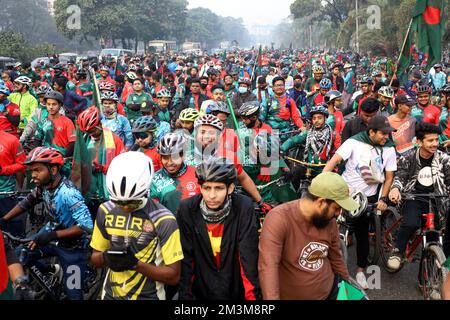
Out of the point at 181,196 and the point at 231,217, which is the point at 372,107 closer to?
the point at 181,196

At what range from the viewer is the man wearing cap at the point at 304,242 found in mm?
3012

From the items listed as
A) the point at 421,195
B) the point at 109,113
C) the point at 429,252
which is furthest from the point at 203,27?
the point at 429,252

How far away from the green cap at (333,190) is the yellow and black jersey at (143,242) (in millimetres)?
893

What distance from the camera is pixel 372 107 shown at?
19.6ft

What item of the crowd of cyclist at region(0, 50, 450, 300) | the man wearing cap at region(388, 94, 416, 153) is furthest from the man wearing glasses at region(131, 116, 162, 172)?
the man wearing cap at region(388, 94, 416, 153)

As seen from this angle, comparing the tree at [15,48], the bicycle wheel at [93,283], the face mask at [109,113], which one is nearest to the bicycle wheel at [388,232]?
the bicycle wheel at [93,283]

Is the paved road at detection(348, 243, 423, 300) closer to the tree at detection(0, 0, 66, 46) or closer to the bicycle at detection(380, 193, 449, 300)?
the bicycle at detection(380, 193, 449, 300)

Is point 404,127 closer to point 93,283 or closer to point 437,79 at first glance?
point 93,283

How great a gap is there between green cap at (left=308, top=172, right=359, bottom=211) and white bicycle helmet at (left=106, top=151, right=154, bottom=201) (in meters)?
1.03

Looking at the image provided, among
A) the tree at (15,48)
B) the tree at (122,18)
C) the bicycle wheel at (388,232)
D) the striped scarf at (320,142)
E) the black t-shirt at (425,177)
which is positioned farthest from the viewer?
the tree at (122,18)

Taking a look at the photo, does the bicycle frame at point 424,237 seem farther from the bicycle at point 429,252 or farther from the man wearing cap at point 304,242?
the man wearing cap at point 304,242

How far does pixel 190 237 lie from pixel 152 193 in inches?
42.3

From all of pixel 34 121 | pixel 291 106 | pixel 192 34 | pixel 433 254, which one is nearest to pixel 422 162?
pixel 433 254

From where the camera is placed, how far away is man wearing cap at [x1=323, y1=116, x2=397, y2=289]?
5164mm
